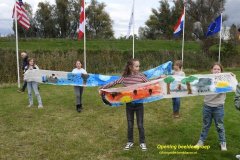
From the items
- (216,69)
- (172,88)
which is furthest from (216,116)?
(172,88)

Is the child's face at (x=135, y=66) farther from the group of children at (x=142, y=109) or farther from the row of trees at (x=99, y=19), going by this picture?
the row of trees at (x=99, y=19)

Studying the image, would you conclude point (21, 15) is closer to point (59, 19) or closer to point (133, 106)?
point (133, 106)

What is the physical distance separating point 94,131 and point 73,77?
2.82 meters

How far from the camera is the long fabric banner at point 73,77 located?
35.0 ft

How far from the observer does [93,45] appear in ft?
115

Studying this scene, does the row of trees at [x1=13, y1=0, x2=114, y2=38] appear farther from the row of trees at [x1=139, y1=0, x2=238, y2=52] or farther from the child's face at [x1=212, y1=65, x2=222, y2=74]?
the child's face at [x1=212, y1=65, x2=222, y2=74]

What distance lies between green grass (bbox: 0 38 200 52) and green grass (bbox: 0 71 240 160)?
19679 mm

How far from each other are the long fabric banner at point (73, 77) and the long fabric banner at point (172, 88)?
3.47m

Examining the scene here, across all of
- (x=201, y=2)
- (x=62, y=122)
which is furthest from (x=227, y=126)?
(x=201, y=2)

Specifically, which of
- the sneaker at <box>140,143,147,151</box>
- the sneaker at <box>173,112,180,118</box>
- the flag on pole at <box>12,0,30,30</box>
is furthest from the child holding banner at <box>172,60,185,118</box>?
the flag on pole at <box>12,0,30,30</box>

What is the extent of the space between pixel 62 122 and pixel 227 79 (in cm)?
462

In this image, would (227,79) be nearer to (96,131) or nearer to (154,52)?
(96,131)

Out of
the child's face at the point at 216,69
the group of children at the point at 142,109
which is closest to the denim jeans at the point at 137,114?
the group of children at the point at 142,109

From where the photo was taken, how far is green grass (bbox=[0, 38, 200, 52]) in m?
31.6
